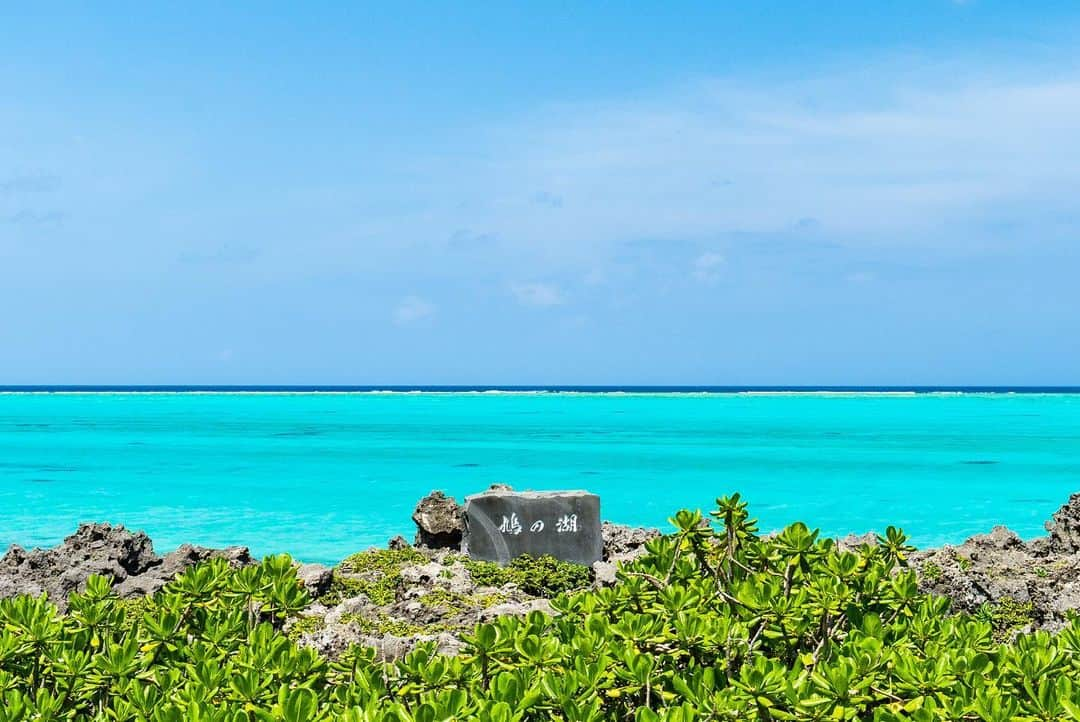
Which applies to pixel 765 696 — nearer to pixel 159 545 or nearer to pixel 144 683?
pixel 144 683

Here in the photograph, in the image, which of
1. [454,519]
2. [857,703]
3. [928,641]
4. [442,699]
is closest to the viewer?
[442,699]

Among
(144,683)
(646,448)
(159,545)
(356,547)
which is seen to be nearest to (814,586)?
(144,683)

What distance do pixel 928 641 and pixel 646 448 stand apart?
3202cm

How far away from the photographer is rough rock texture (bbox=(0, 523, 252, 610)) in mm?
8500

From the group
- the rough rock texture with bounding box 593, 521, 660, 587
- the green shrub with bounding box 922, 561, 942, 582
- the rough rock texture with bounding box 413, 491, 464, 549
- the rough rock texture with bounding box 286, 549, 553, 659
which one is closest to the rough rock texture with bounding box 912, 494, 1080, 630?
the green shrub with bounding box 922, 561, 942, 582

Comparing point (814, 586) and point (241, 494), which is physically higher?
point (814, 586)

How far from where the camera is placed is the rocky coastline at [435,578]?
24.2 feet

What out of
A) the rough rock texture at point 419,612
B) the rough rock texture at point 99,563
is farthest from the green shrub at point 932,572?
the rough rock texture at point 99,563

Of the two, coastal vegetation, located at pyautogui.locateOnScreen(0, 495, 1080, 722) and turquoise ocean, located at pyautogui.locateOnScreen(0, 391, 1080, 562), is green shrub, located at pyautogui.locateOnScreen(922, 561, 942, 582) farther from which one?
turquoise ocean, located at pyautogui.locateOnScreen(0, 391, 1080, 562)

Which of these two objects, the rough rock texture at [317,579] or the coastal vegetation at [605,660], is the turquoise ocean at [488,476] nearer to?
the rough rock texture at [317,579]

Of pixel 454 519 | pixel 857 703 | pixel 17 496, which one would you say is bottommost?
pixel 17 496

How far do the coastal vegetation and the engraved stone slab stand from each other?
202 inches

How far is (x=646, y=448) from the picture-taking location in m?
35.5

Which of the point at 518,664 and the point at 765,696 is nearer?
the point at 765,696
